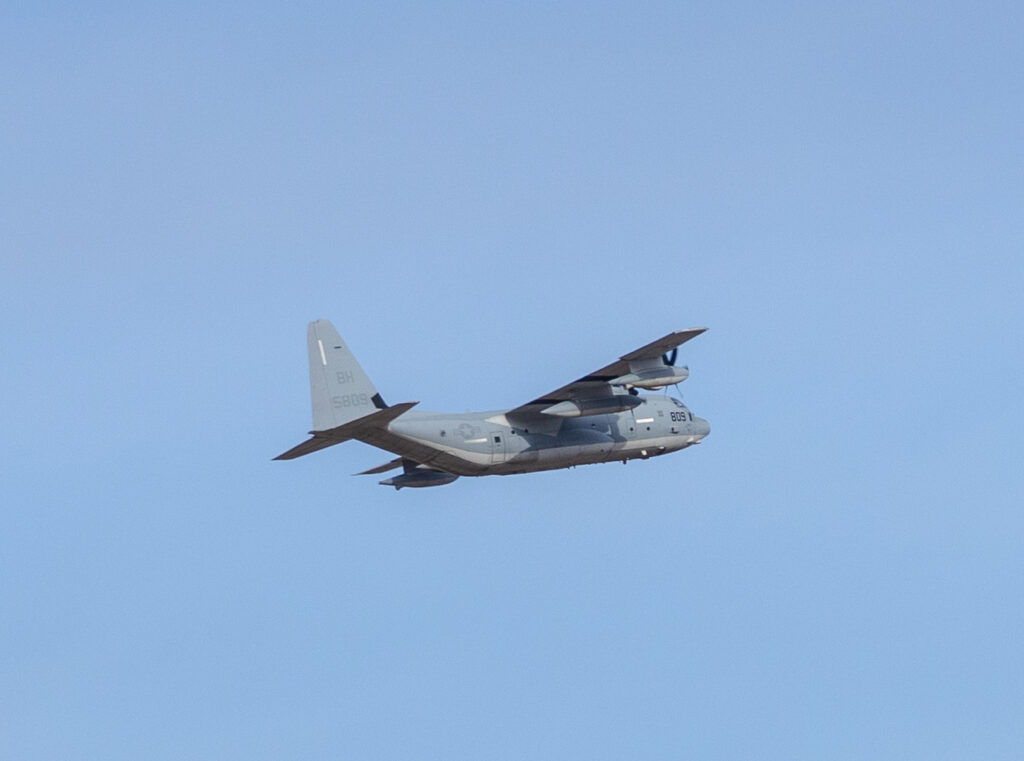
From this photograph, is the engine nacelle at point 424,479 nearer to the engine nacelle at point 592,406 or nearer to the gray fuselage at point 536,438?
the gray fuselage at point 536,438

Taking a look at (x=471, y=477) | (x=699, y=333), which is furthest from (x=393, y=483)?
(x=699, y=333)

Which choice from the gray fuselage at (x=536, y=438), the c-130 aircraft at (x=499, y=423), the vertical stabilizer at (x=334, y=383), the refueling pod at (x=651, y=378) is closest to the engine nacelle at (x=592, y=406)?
the c-130 aircraft at (x=499, y=423)

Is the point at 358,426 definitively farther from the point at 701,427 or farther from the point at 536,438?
the point at 701,427

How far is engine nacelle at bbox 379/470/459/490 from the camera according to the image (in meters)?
76.7

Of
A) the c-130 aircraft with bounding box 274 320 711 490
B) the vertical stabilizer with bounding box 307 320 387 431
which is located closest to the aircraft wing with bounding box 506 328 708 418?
the c-130 aircraft with bounding box 274 320 711 490

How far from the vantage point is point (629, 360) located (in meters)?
73.0

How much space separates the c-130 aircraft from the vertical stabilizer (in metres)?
0.04

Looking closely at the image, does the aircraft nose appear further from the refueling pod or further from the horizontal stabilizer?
the horizontal stabilizer

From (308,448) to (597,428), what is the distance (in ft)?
38.1

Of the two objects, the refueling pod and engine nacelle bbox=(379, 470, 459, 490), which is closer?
the refueling pod

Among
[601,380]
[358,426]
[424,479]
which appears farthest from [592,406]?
[358,426]

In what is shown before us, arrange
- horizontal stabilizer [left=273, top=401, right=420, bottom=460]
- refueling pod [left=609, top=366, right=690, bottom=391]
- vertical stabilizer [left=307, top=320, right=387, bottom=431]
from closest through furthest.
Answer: horizontal stabilizer [left=273, top=401, right=420, bottom=460]
vertical stabilizer [left=307, top=320, right=387, bottom=431]
refueling pod [left=609, top=366, right=690, bottom=391]

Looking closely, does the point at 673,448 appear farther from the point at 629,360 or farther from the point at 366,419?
the point at 366,419

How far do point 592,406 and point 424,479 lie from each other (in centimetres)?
758
